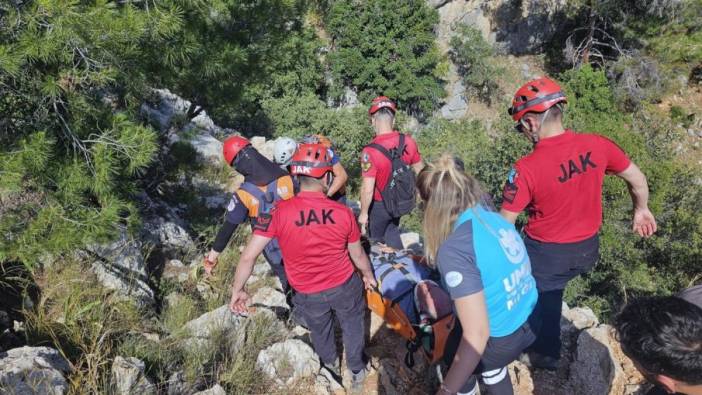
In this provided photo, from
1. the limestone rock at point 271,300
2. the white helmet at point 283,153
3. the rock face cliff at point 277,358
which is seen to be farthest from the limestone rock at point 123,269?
the white helmet at point 283,153

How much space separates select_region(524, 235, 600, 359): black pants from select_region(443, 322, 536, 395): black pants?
587mm

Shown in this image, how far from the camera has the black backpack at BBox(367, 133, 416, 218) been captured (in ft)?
12.6

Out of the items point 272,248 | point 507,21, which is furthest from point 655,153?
point 272,248

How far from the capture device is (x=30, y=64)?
8.95ft

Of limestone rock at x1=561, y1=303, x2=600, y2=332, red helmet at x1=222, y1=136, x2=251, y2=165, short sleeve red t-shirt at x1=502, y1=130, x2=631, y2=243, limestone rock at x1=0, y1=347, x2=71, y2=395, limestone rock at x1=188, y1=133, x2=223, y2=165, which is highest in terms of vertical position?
short sleeve red t-shirt at x1=502, y1=130, x2=631, y2=243

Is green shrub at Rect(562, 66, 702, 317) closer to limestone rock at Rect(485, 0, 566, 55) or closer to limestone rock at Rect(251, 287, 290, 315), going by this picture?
limestone rock at Rect(251, 287, 290, 315)

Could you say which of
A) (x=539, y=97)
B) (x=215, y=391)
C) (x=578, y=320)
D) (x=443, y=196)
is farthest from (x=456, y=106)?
(x=443, y=196)

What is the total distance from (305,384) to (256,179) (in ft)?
5.03

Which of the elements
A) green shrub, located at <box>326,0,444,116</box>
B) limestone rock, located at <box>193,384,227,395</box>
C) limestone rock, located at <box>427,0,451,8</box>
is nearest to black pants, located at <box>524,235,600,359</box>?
limestone rock, located at <box>193,384,227,395</box>

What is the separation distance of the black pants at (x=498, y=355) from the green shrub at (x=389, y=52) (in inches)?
741

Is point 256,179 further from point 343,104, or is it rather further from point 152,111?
point 343,104

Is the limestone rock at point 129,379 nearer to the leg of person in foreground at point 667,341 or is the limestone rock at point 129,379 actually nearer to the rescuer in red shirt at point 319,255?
the rescuer in red shirt at point 319,255

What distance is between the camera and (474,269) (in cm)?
175

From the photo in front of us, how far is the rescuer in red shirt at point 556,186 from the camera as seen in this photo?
97.6 inches
